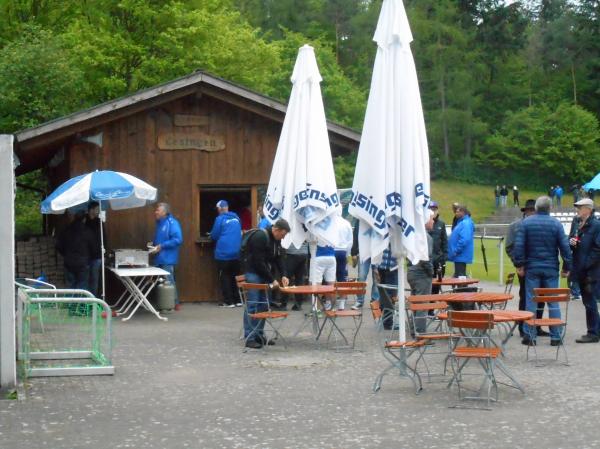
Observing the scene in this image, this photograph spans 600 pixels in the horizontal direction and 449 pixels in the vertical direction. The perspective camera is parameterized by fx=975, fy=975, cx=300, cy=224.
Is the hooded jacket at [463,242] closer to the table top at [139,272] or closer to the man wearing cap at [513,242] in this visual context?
the man wearing cap at [513,242]

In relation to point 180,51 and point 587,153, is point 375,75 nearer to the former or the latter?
point 180,51

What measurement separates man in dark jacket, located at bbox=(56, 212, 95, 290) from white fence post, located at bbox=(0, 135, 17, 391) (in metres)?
6.54

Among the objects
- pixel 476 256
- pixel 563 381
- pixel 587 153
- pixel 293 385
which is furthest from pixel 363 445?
pixel 587 153

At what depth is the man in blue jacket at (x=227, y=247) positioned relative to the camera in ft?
55.6

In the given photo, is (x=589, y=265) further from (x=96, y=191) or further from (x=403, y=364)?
(x=96, y=191)

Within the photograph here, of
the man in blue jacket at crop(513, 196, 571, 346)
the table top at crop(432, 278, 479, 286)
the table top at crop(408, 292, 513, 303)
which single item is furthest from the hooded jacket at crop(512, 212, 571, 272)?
the table top at crop(432, 278, 479, 286)

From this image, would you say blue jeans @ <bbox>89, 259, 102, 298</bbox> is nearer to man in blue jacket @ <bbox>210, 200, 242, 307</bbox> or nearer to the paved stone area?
man in blue jacket @ <bbox>210, 200, 242, 307</bbox>

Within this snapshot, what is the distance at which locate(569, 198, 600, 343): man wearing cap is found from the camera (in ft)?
40.4

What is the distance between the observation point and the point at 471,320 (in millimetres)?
8734

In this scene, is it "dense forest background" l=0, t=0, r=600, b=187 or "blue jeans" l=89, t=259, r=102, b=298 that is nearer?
"blue jeans" l=89, t=259, r=102, b=298

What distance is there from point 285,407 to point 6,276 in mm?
2963

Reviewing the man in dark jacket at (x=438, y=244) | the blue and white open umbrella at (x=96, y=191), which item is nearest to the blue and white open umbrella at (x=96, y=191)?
the blue and white open umbrella at (x=96, y=191)

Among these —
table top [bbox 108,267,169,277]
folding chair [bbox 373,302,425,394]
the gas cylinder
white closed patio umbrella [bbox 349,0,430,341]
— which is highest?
white closed patio umbrella [bbox 349,0,430,341]

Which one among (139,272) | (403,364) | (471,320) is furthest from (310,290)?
(471,320)
